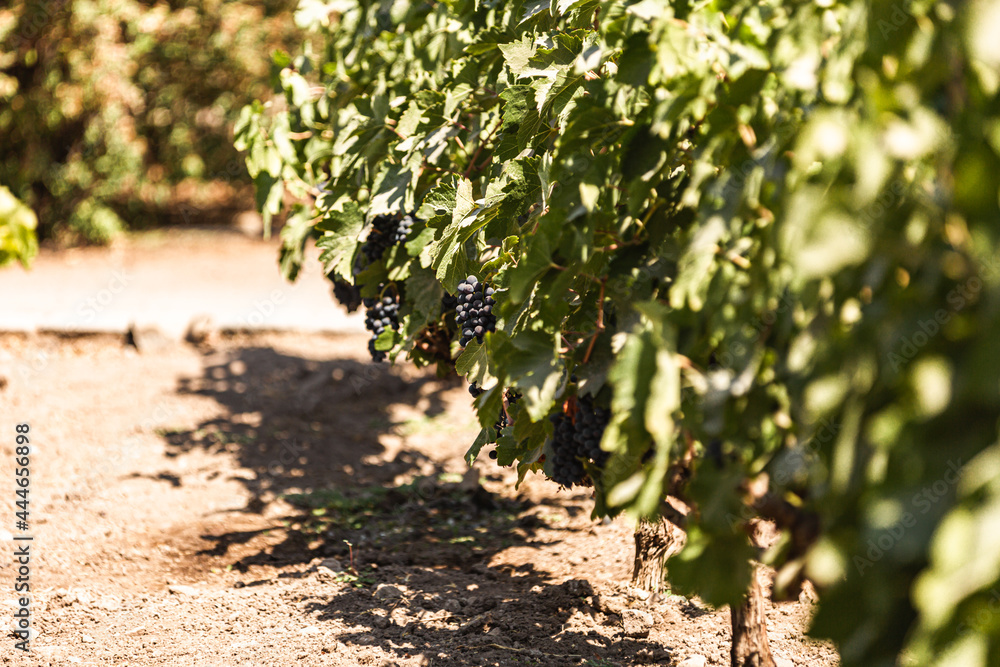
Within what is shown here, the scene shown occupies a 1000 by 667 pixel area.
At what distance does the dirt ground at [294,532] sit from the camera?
88.3 inches

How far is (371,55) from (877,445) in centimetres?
233

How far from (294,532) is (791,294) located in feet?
8.37

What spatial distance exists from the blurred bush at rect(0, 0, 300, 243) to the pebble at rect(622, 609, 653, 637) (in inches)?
274

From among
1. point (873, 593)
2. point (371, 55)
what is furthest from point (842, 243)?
point (371, 55)

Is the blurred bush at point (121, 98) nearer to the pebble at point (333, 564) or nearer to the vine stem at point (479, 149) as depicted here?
the pebble at point (333, 564)

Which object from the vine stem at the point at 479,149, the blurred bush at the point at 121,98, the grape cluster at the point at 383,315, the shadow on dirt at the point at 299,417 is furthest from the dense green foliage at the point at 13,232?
the vine stem at the point at 479,149

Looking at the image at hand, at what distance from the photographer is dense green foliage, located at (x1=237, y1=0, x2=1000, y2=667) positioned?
0.85m

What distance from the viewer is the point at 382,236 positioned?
7.87 feet

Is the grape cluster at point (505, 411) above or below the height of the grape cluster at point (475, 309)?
below

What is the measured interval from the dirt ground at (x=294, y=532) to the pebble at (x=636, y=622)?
2 cm

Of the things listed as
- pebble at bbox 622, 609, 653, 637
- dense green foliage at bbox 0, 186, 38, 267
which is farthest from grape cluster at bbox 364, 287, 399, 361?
dense green foliage at bbox 0, 186, 38, 267

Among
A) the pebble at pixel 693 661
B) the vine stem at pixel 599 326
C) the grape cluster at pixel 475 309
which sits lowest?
the pebble at pixel 693 661

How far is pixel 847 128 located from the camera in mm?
931

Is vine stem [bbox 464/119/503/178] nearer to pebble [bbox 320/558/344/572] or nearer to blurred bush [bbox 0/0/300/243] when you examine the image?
pebble [bbox 320/558/344/572]
